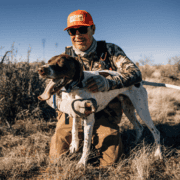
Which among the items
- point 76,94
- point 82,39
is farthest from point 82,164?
point 82,39

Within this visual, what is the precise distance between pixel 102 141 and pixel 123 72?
992 mm

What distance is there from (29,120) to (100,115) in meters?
1.87

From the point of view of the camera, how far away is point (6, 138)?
2.77 m

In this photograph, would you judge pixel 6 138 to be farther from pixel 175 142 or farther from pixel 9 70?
pixel 175 142

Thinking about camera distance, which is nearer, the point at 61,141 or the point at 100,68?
the point at 61,141

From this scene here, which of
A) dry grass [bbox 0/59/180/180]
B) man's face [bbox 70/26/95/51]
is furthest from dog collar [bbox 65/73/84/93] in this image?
dry grass [bbox 0/59/180/180]

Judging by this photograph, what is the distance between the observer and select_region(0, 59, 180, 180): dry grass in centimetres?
183

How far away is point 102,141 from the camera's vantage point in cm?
205

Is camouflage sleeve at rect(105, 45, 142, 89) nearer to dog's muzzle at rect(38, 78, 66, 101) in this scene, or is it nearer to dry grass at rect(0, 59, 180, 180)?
dog's muzzle at rect(38, 78, 66, 101)

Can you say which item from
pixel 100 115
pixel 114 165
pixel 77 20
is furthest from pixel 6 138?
pixel 77 20

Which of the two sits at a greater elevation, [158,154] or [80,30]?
[80,30]

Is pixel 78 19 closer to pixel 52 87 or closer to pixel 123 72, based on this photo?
pixel 123 72

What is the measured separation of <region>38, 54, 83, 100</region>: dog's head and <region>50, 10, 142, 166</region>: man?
0.51 meters

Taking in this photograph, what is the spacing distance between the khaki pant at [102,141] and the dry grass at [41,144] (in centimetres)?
12
